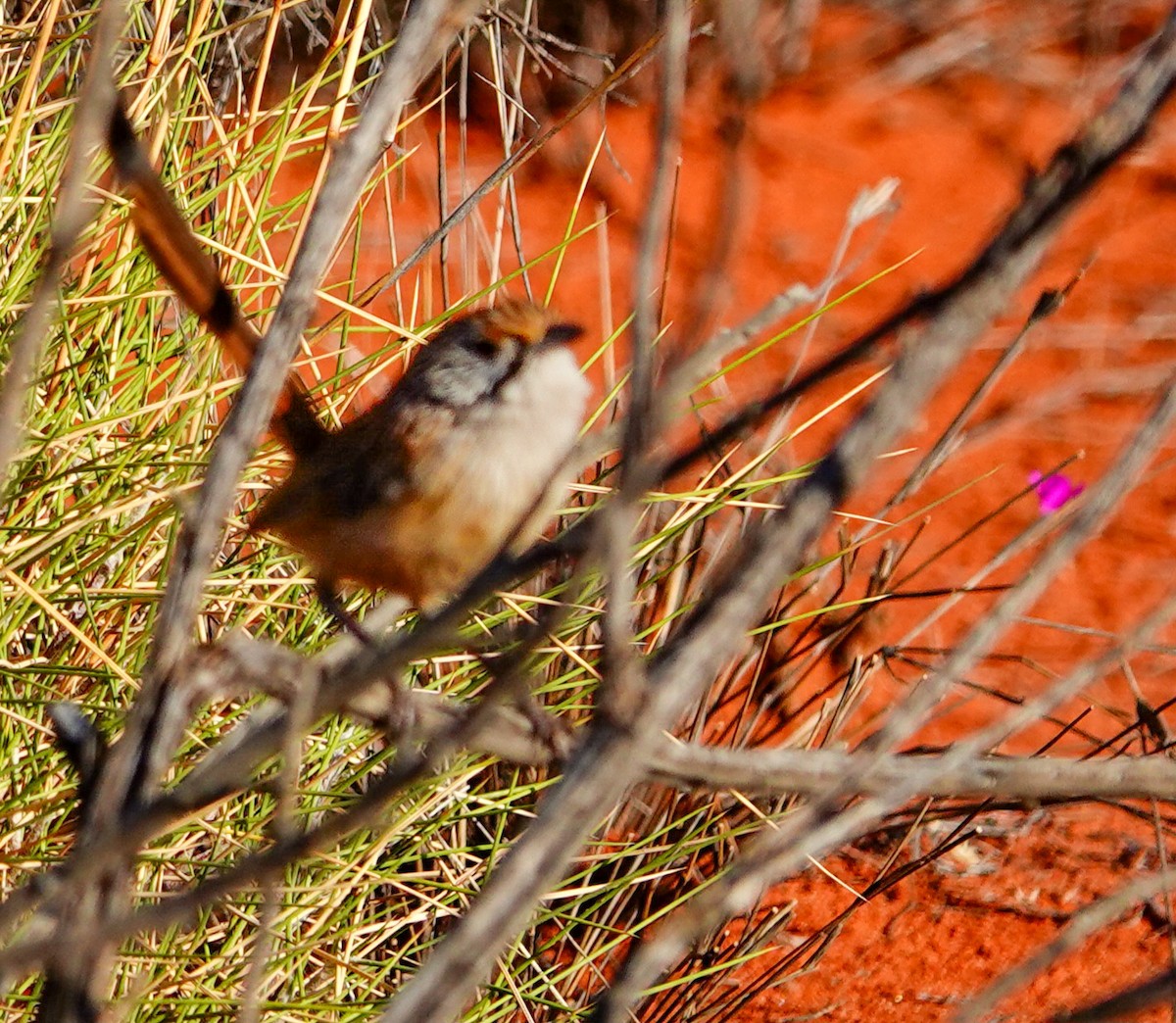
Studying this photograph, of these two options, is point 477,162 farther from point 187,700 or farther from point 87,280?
point 187,700

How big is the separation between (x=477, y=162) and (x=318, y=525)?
15.5 ft

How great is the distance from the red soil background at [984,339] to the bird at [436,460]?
495 mm

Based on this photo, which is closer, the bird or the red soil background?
the bird

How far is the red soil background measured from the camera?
3381 mm

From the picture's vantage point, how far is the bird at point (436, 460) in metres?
2.40

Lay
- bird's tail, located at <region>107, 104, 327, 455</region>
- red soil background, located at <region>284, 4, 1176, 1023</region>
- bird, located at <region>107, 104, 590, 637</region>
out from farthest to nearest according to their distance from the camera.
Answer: red soil background, located at <region>284, 4, 1176, 1023</region>, bird, located at <region>107, 104, 590, 637</region>, bird's tail, located at <region>107, 104, 327, 455</region>

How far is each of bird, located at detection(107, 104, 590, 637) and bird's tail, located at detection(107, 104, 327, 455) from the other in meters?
0.46

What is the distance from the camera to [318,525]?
2.54 metres

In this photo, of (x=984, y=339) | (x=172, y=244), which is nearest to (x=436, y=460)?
(x=172, y=244)

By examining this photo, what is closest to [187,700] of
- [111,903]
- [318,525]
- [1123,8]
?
[111,903]

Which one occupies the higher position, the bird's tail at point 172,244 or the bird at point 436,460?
the bird's tail at point 172,244

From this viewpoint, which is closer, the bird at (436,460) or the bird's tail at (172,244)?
the bird's tail at (172,244)

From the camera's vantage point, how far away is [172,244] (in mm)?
1481

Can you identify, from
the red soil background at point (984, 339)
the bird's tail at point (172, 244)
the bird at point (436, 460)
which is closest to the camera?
the bird's tail at point (172, 244)
